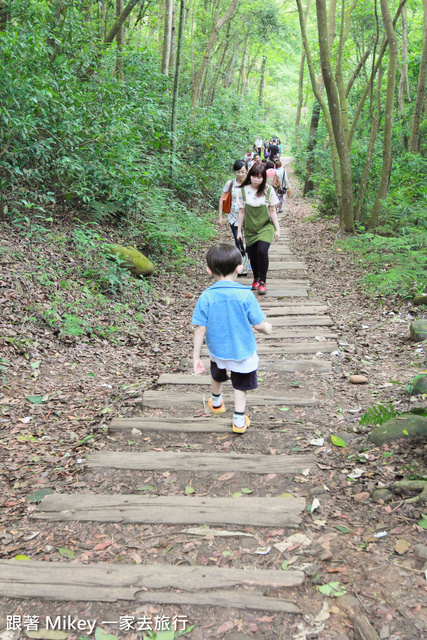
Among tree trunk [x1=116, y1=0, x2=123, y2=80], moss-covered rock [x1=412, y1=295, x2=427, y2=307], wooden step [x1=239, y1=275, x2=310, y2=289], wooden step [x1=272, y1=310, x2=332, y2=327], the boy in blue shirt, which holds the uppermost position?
tree trunk [x1=116, y1=0, x2=123, y2=80]

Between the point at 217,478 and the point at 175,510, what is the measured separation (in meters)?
0.47

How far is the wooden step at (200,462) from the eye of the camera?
325 centimetres

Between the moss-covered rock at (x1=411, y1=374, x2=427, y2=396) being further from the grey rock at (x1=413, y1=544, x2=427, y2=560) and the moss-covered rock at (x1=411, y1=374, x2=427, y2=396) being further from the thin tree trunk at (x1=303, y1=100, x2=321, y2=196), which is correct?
the thin tree trunk at (x1=303, y1=100, x2=321, y2=196)

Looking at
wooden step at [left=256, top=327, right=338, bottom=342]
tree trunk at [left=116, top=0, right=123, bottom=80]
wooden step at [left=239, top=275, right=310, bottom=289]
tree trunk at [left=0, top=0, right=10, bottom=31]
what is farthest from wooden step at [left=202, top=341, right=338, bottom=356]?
tree trunk at [left=116, top=0, right=123, bottom=80]

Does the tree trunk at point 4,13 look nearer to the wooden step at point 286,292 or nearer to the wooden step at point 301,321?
the wooden step at point 286,292

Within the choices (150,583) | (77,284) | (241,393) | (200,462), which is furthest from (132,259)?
(150,583)

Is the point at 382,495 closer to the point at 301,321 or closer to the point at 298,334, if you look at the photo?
the point at 298,334

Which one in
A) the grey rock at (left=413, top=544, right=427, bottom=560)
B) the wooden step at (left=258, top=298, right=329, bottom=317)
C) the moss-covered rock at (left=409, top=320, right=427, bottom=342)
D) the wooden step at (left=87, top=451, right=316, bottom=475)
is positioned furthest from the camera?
the wooden step at (left=258, top=298, right=329, bottom=317)

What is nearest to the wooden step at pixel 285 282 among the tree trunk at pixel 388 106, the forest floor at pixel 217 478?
the forest floor at pixel 217 478

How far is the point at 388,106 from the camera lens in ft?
30.8

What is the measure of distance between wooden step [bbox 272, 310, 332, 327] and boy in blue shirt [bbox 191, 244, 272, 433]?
10.5ft

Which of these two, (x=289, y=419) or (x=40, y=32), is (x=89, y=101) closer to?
(x=40, y=32)

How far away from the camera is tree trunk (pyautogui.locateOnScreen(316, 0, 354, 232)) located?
852 centimetres

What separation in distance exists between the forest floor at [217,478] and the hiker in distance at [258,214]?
63.1 inches
